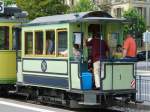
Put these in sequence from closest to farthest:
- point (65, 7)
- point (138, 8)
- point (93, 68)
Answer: point (93, 68), point (65, 7), point (138, 8)

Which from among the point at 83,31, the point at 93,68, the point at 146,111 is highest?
the point at 83,31

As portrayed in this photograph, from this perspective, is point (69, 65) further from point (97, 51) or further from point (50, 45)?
point (50, 45)

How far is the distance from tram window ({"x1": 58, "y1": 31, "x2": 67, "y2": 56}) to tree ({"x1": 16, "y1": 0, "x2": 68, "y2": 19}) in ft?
129

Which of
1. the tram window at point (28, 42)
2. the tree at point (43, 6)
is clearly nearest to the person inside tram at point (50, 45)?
the tram window at point (28, 42)

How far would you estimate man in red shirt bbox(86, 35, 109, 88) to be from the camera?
14.8m

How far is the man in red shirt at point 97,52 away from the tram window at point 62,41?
2.27 ft

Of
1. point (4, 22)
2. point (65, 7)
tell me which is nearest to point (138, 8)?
point (65, 7)

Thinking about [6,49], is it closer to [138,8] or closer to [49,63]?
[49,63]

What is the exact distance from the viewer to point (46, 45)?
1661cm

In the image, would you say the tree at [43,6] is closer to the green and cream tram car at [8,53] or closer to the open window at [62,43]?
the green and cream tram car at [8,53]

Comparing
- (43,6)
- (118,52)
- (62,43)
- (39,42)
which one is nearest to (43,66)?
(39,42)

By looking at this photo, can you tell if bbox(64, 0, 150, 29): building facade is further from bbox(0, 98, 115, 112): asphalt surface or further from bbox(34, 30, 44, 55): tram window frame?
bbox(0, 98, 115, 112): asphalt surface

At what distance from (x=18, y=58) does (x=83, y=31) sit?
358cm

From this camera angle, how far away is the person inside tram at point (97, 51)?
14.8 metres
